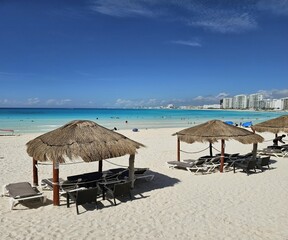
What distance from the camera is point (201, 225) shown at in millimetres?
5633

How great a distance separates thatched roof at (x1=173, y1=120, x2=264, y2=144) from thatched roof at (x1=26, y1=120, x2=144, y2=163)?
339 centimetres

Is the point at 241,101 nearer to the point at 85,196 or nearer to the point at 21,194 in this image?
the point at 85,196

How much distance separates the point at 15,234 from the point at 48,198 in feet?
6.83

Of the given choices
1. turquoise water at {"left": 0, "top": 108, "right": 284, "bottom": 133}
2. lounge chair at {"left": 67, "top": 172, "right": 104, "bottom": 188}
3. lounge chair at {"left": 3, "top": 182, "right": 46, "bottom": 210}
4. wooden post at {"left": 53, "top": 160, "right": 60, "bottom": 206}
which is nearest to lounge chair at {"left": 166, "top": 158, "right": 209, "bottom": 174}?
lounge chair at {"left": 67, "top": 172, "right": 104, "bottom": 188}

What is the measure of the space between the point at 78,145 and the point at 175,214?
2822 millimetres

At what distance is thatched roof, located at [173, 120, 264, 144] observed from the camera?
984 centimetres

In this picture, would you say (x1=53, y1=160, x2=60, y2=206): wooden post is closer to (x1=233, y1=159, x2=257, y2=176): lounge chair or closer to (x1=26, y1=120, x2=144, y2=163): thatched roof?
(x1=26, y1=120, x2=144, y2=163): thatched roof

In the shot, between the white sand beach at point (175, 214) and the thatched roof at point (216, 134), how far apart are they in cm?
136

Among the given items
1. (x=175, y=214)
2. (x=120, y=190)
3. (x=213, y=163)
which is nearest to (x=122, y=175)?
(x=120, y=190)

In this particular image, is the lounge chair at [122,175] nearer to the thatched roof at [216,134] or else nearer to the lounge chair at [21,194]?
the lounge chair at [21,194]

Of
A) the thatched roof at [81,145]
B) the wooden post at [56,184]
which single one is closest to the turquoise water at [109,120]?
the thatched roof at [81,145]

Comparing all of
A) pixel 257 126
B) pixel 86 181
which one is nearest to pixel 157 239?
pixel 86 181

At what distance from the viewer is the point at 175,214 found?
6180mm

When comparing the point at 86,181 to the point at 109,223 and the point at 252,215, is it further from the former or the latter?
the point at 252,215
